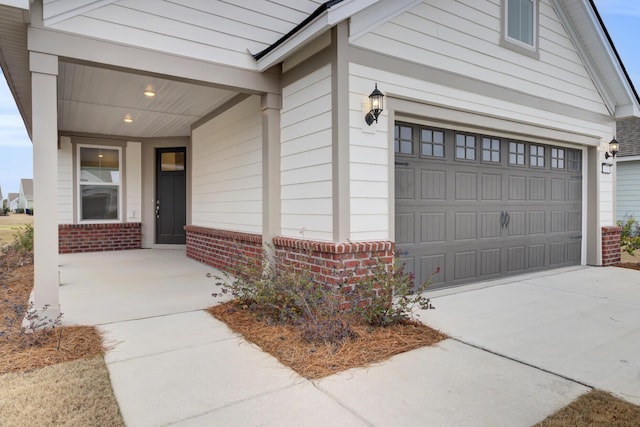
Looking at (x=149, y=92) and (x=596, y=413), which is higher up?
(x=149, y=92)

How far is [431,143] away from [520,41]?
2429 millimetres

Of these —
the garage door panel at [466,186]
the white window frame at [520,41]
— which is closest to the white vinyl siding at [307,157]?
the garage door panel at [466,186]

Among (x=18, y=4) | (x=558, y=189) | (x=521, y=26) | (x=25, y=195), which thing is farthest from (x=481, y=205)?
(x=25, y=195)

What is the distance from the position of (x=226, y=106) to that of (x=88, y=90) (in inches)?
82.1

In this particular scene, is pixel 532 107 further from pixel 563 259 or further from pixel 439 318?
pixel 439 318

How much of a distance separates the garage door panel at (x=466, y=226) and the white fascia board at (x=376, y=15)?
2.79 meters

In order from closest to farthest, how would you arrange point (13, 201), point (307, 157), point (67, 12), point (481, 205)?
point (67, 12)
point (307, 157)
point (481, 205)
point (13, 201)

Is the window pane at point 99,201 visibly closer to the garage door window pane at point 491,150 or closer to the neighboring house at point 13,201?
the garage door window pane at point 491,150

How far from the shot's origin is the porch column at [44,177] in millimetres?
3797

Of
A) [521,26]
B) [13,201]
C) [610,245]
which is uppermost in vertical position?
[521,26]

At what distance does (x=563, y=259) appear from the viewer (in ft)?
25.0

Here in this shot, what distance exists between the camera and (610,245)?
7.98 metres

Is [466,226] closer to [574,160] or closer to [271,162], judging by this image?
[271,162]

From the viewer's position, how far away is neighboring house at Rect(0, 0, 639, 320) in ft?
14.0
